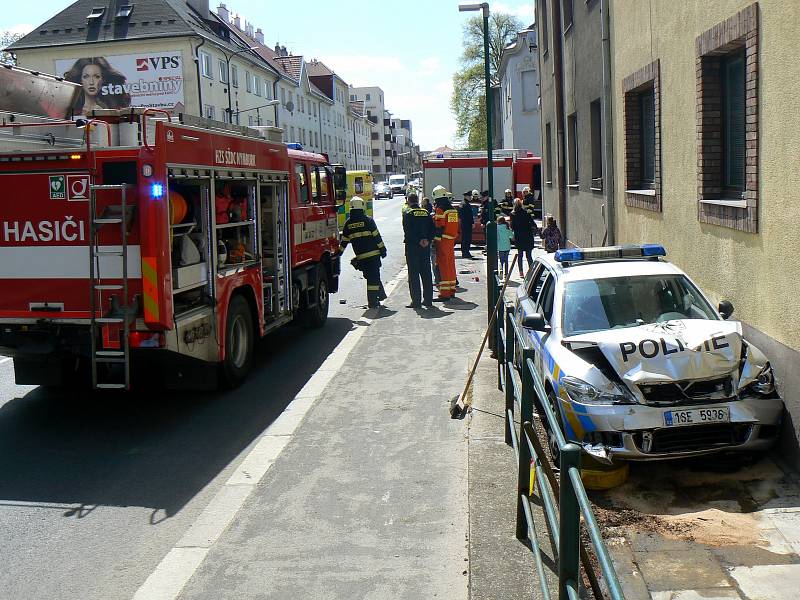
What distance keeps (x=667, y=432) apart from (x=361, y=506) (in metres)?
2.08

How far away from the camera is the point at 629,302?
273 inches

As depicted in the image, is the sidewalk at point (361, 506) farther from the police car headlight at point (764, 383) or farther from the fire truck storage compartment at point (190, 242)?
the police car headlight at point (764, 383)

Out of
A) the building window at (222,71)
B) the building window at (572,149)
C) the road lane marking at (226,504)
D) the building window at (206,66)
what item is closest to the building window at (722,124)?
the road lane marking at (226,504)

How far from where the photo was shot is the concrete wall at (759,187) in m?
6.35

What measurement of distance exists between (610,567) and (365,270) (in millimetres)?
12948

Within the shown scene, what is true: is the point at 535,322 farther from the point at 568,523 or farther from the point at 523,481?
the point at 568,523

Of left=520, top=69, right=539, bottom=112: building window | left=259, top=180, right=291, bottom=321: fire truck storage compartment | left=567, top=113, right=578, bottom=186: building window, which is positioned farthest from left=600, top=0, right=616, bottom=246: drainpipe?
left=520, top=69, right=539, bottom=112: building window

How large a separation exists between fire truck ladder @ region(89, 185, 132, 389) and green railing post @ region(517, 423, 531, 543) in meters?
3.89

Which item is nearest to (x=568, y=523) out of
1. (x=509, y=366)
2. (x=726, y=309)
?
(x=509, y=366)

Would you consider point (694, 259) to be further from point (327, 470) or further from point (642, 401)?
point (327, 470)

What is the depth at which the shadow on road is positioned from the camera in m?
6.37

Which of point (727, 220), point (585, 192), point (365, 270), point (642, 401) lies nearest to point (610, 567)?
point (642, 401)

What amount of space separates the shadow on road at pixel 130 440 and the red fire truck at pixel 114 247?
0.38 m

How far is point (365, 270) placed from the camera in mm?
15312
